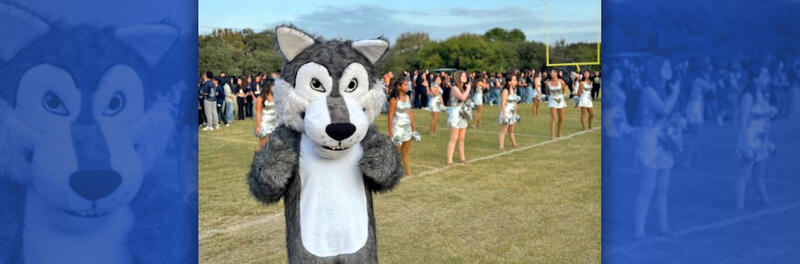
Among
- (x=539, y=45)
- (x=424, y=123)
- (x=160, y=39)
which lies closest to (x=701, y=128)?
(x=160, y=39)

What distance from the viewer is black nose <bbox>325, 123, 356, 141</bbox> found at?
2.91 metres

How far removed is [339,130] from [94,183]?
1.17 metres

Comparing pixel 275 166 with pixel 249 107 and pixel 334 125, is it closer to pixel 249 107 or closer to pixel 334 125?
pixel 334 125

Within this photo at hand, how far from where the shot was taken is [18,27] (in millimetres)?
3107

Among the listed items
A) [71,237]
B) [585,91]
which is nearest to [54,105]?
[71,237]

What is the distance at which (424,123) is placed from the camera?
16250 mm

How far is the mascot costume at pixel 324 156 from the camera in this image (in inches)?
119

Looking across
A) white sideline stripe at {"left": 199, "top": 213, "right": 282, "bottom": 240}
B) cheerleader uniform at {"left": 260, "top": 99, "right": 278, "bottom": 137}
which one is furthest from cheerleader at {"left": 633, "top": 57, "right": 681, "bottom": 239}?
cheerleader uniform at {"left": 260, "top": 99, "right": 278, "bottom": 137}

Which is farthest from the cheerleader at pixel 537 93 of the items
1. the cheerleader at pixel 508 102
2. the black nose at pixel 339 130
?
the black nose at pixel 339 130

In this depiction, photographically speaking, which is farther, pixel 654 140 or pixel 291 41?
pixel 654 140

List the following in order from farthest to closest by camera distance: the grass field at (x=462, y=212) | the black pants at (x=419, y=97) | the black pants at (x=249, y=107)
Answer: the black pants at (x=419, y=97)
the black pants at (x=249, y=107)
the grass field at (x=462, y=212)

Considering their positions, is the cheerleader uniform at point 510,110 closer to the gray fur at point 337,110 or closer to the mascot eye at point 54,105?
the gray fur at point 337,110

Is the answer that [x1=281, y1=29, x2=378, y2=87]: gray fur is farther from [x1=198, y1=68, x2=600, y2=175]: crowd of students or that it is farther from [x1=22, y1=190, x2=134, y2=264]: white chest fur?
[x1=22, y1=190, x2=134, y2=264]: white chest fur

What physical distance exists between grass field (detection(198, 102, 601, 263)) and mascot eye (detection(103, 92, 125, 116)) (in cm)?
205
